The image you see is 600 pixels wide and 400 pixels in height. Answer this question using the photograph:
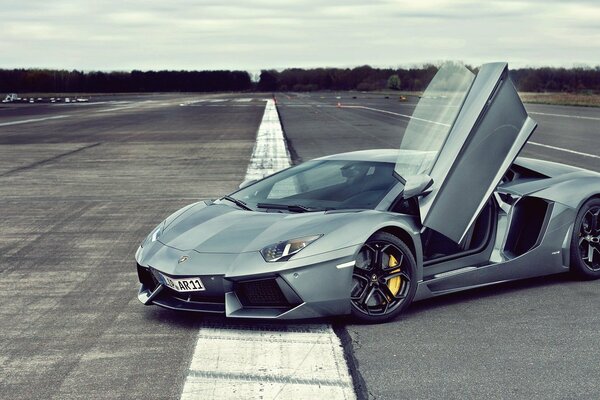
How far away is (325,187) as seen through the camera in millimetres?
6707

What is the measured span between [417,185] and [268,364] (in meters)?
1.71

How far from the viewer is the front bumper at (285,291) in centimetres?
555

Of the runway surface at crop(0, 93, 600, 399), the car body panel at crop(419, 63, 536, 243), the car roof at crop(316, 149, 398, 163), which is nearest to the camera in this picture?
the runway surface at crop(0, 93, 600, 399)

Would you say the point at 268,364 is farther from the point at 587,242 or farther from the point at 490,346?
the point at 587,242

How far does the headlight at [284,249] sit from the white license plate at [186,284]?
0.43 meters

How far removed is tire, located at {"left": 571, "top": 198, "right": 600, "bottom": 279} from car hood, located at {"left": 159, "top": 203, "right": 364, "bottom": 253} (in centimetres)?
199

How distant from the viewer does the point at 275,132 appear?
96.8 ft

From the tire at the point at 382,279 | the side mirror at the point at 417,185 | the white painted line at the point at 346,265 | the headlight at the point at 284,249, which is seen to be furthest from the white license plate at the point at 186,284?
the side mirror at the point at 417,185

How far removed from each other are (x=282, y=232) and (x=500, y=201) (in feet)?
6.04

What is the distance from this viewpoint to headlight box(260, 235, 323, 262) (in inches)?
221

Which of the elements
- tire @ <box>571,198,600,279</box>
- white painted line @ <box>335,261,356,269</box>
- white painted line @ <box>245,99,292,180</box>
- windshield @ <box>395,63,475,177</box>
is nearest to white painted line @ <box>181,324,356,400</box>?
white painted line @ <box>335,261,356,269</box>

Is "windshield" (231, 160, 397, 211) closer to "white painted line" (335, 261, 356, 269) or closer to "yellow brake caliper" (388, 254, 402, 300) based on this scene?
"yellow brake caliper" (388, 254, 402, 300)

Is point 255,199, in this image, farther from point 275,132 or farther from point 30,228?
point 275,132

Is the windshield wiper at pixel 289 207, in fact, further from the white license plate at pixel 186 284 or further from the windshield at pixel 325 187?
the white license plate at pixel 186 284
